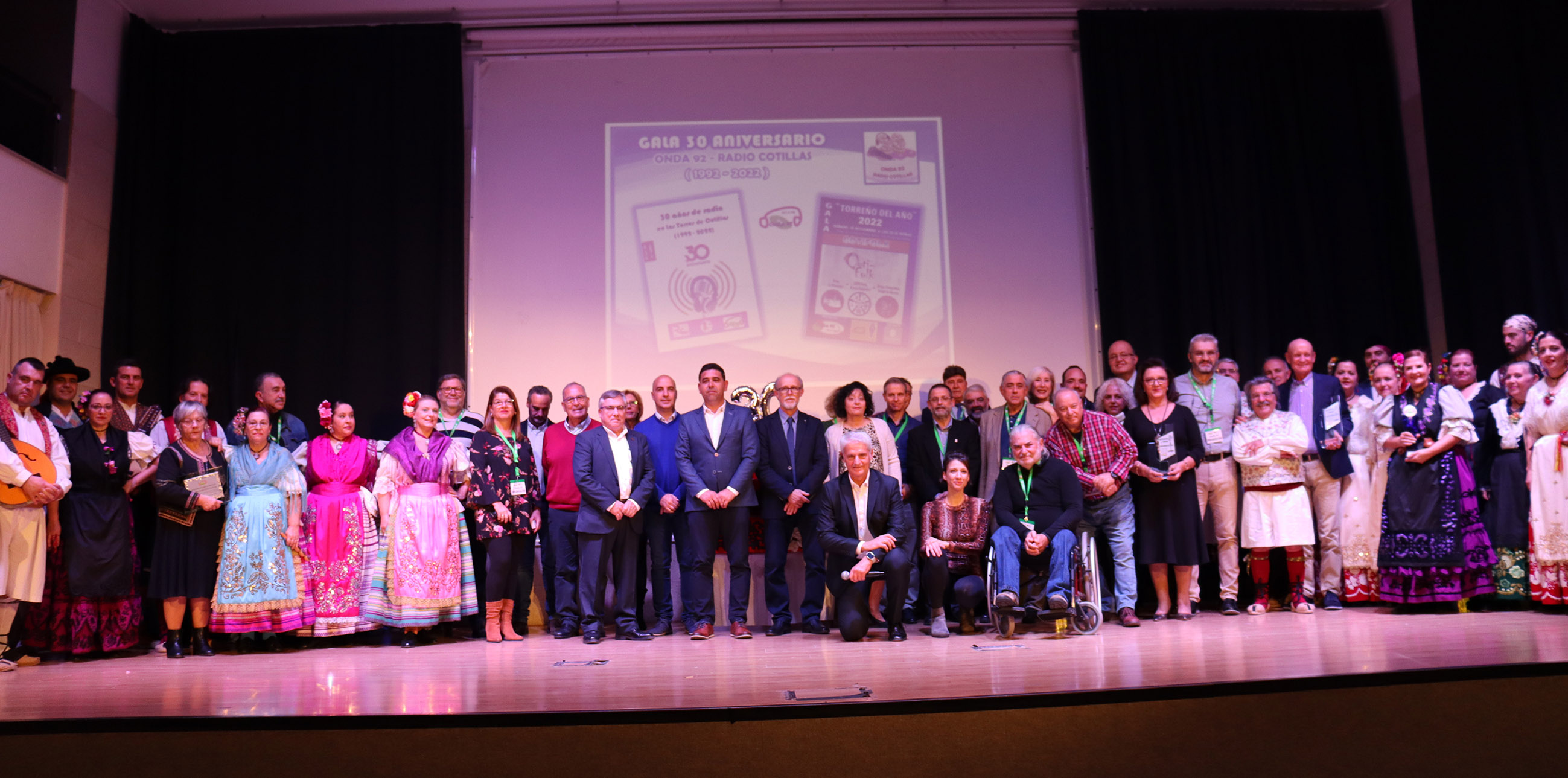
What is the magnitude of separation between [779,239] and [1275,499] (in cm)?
346

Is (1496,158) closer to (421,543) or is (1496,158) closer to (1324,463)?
(1324,463)

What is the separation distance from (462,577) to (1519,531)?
5168 mm

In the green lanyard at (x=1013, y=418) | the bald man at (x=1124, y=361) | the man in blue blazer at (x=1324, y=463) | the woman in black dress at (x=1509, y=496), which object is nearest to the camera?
the woman in black dress at (x=1509, y=496)

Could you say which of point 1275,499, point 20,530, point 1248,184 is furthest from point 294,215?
point 1248,184

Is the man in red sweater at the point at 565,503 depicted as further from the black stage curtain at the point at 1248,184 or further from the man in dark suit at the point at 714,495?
the black stage curtain at the point at 1248,184

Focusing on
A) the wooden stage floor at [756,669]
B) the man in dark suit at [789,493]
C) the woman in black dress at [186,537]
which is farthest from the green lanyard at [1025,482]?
the woman in black dress at [186,537]

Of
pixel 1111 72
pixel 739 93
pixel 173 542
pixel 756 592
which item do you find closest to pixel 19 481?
pixel 173 542

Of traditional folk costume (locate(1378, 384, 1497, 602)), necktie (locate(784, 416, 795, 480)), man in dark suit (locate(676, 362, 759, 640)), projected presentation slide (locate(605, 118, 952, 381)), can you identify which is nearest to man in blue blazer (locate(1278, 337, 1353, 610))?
traditional folk costume (locate(1378, 384, 1497, 602))

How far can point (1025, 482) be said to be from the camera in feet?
16.3

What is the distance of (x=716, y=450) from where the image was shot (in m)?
5.12

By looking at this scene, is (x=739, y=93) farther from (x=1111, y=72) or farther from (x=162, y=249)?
(x=162, y=249)

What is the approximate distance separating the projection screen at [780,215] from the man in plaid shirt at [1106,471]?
1.74m

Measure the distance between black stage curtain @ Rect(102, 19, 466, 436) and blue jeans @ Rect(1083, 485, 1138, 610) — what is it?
13.5ft

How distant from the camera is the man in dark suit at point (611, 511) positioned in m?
4.98
